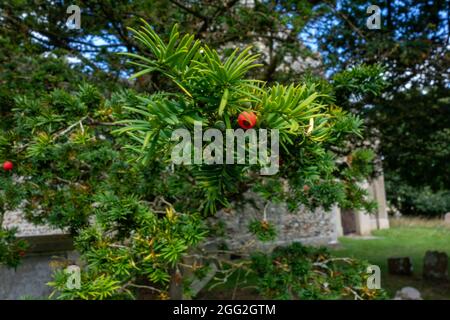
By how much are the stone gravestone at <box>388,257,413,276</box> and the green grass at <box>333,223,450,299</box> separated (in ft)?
0.41

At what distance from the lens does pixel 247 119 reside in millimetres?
712

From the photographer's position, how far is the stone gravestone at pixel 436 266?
21.4ft

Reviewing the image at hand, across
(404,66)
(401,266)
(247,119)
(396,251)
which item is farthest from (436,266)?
(247,119)

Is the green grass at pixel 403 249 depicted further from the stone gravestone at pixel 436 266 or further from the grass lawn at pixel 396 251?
the stone gravestone at pixel 436 266

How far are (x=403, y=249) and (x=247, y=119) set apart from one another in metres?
10.3

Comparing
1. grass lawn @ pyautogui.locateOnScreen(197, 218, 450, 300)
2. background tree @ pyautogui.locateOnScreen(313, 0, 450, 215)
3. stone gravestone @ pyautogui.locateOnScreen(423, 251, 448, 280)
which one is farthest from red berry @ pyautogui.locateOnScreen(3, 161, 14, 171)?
stone gravestone @ pyautogui.locateOnScreen(423, 251, 448, 280)

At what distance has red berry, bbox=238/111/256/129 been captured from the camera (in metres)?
0.71

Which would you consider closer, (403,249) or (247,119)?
(247,119)

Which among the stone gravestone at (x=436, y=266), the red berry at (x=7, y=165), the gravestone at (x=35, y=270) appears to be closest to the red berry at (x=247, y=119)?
the red berry at (x=7, y=165)

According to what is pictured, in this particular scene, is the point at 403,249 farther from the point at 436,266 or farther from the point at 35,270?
the point at 35,270

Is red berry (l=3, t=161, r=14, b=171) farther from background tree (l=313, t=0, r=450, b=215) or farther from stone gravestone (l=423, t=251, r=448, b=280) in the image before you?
stone gravestone (l=423, t=251, r=448, b=280)

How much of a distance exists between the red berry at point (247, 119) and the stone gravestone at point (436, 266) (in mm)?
7231

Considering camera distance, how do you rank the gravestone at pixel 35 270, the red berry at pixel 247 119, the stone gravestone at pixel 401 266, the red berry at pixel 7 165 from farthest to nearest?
the stone gravestone at pixel 401 266 < the gravestone at pixel 35 270 < the red berry at pixel 7 165 < the red berry at pixel 247 119
